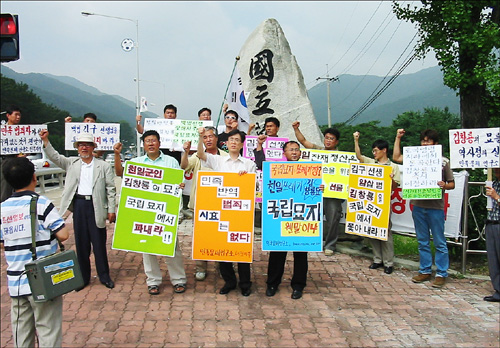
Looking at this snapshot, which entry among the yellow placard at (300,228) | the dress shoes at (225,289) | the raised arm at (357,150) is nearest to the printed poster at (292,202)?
the yellow placard at (300,228)

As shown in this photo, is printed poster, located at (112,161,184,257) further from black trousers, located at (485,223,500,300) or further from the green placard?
black trousers, located at (485,223,500,300)

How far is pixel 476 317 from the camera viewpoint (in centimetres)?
507

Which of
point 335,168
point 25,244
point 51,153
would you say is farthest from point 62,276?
point 335,168

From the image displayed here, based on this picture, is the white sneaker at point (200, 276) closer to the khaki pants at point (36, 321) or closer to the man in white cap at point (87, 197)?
the man in white cap at point (87, 197)

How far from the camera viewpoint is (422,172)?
6.02 metres

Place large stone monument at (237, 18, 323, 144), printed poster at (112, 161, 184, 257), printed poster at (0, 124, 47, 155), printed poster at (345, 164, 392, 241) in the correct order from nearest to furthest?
1. printed poster at (112, 161, 184, 257)
2. printed poster at (345, 164, 392, 241)
3. printed poster at (0, 124, 47, 155)
4. large stone monument at (237, 18, 323, 144)

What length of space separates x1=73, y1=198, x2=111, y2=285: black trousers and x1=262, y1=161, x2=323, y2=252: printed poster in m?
2.18

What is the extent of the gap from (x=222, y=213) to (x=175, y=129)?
3192 mm

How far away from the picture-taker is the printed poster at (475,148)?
5.72 m

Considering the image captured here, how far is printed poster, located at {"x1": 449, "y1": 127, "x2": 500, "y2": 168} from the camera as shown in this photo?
18.8 feet

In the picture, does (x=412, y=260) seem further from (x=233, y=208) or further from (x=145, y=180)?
(x=145, y=180)

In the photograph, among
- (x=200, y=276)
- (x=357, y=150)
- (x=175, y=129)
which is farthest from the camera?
(x=175, y=129)

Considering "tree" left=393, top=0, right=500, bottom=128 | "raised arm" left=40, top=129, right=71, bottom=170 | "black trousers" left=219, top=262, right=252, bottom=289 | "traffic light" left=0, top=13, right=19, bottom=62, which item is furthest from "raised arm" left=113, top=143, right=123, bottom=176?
"tree" left=393, top=0, right=500, bottom=128

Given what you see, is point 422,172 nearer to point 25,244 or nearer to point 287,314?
point 287,314
